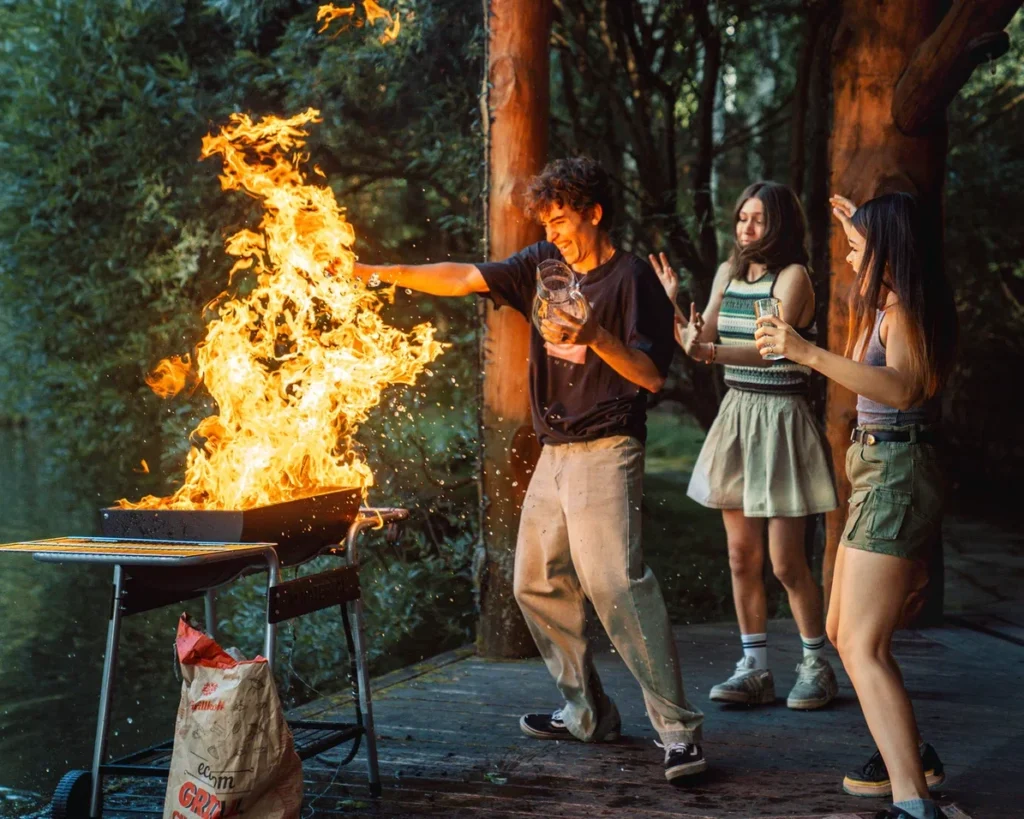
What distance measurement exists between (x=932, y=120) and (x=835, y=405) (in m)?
1.48

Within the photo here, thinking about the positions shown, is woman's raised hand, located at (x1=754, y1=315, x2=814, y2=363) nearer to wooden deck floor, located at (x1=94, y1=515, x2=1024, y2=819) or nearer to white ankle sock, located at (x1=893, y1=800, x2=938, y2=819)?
white ankle sock, located at (x1=893, y1=800, x2=938, y2=819)

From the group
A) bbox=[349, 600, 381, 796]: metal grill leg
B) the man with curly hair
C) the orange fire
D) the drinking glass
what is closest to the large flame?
the man with curly hair

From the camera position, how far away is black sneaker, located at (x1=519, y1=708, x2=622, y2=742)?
4.84 metres

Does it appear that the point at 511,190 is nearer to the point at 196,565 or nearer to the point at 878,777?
the point at 196,565

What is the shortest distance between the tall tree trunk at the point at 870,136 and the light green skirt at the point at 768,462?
3.96 ft

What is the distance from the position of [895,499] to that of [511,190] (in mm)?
2897

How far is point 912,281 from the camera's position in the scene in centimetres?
368

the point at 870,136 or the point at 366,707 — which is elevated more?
the point at 870,136

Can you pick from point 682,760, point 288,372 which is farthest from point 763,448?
point 288,372

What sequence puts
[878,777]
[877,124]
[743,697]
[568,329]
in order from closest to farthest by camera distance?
[568,329], [878,777], [743,697], [877,124]

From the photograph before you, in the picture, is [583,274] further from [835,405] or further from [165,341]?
[165,341]

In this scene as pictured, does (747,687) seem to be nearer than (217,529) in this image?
No

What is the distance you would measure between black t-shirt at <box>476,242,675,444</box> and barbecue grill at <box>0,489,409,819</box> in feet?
2.68

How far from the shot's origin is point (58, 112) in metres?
8.59
